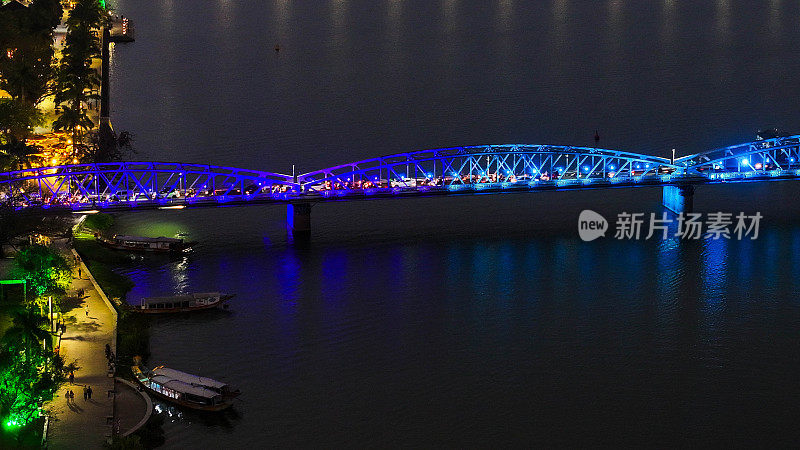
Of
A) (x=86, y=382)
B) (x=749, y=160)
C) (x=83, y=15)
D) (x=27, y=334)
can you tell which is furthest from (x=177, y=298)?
(x=749, y=160)

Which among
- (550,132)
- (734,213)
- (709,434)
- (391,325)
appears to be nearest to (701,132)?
(550,132)

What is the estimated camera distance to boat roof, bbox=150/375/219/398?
5469 cm

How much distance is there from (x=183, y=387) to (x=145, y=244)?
83.5 ft

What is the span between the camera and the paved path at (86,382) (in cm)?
4847

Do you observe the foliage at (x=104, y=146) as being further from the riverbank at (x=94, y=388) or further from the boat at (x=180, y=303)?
the boat at (x=180, y=303)

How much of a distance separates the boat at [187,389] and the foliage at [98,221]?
2792 cm

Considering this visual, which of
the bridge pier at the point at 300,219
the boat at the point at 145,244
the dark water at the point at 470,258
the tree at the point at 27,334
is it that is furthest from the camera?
the bridge pier at the point at 300,219

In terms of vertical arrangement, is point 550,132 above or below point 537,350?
above

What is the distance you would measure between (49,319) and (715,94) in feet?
262

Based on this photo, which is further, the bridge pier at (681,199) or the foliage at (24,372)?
the bridge pier at (681,199)

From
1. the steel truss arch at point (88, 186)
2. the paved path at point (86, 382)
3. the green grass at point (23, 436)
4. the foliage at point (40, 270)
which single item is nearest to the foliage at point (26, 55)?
the steel truss arch at point (88, 186)

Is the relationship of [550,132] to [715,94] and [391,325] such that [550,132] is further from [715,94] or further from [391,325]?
[391,325]

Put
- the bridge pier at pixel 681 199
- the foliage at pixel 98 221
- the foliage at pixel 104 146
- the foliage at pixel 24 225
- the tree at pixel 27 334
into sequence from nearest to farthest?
1. the tree at pixel 27 334
2. the foliage at pixel 24 225
3. the foliage at pixel 98 221
4. the bridge pier at pixel 681 199
5. the foliage at pixel 104 146

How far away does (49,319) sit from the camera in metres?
59.1
